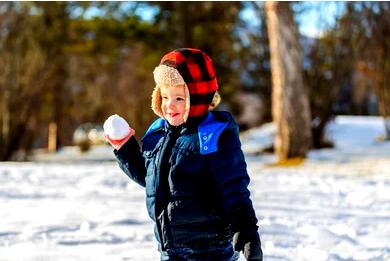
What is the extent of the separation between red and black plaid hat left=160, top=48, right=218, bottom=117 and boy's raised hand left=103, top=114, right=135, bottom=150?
344 mm

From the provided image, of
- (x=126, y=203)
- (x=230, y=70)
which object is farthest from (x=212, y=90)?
(x=230, y=70)

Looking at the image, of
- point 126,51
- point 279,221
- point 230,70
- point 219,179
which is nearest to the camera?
point 219,179

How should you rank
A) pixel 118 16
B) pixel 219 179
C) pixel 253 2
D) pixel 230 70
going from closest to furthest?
pixel 219 179
pixel 253 2
pixel 118 16
pixel 230 70

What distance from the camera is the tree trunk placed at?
386 inches

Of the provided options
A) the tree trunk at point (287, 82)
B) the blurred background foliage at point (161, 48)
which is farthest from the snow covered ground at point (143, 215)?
the blurred background foliage at point (161, 48)

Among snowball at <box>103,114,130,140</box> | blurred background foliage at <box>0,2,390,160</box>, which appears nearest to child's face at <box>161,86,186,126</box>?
snowball at <box>103,114,130,140</box>

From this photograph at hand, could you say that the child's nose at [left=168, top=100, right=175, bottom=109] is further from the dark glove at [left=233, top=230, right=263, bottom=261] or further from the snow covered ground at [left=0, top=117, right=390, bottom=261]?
the snow covered ground at [left=0, top=117, right=390, bottom=261]

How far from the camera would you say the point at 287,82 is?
9852mm

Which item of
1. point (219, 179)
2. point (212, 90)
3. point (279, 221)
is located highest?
point (212, 90)

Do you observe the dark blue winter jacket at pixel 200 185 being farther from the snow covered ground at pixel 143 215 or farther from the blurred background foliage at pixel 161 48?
the blurred background foliage at pixel 161 48

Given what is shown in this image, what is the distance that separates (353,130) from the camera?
56.2 feet

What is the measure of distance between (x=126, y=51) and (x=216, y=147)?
865 inches

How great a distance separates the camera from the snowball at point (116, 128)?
91.7 inches

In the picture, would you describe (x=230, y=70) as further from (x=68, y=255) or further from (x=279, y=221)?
(x=68, y=255)
